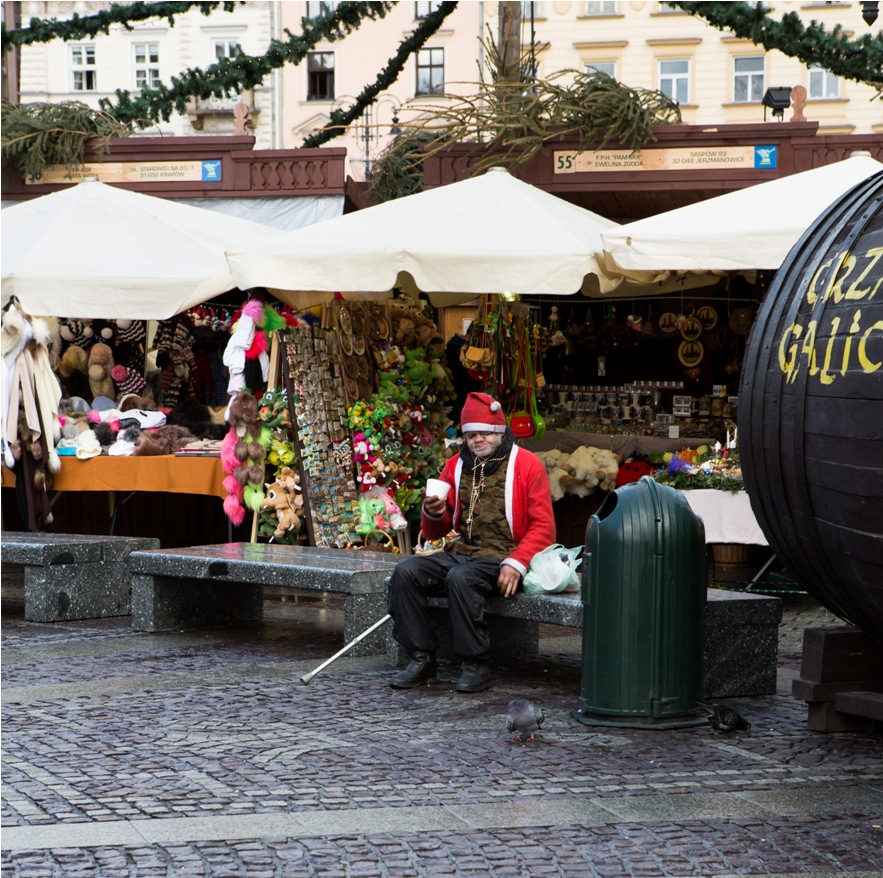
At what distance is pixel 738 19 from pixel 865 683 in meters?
8.94

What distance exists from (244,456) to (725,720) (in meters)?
4.94

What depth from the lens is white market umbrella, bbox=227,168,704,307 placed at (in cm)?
902

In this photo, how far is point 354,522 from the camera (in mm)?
10281

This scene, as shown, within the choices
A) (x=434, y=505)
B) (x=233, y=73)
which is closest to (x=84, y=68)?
(x=233, y=73)

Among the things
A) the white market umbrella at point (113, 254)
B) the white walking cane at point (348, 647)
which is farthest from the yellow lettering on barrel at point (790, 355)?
the white market umbrella at point (113, 254)

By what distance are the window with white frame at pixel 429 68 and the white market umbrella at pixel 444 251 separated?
3505 cm

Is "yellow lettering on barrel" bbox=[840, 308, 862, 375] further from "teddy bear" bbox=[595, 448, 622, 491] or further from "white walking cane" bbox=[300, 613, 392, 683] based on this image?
"teddy bear" bbox=[595, 448, 622, 491]

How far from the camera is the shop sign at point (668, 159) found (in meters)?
13.4

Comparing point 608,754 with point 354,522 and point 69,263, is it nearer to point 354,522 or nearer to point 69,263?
point 354,522

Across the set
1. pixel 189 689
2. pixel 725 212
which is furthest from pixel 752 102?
pixel 189 689

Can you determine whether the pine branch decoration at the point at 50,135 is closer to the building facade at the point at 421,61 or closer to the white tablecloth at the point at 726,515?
the white tablecloth at the point at 726,515

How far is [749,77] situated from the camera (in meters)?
40.8

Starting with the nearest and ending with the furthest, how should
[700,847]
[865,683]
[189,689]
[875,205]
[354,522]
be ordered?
[700,847]
[875,205]
[865,683]
[189,689]
[354,522]

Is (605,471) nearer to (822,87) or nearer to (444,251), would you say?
(444,251)
